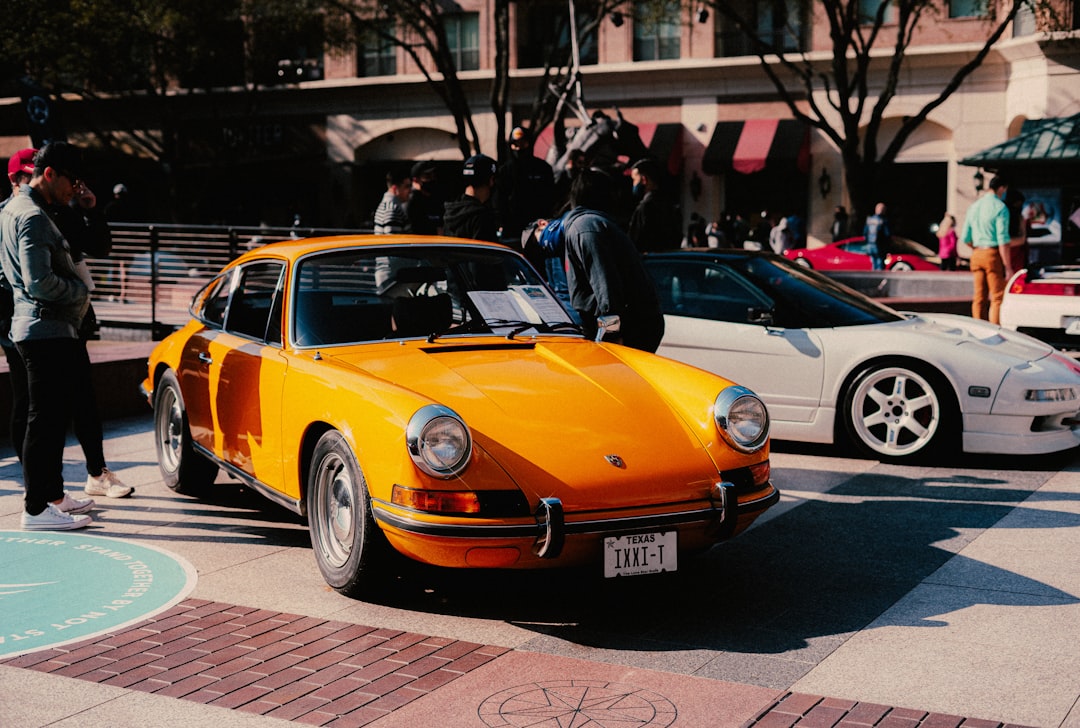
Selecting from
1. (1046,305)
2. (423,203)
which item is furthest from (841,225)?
(423,203)

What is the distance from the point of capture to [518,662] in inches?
177

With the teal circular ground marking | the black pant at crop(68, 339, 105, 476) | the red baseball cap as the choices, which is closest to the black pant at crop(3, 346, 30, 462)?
the black pant at crop(68, 339, 105, 476)

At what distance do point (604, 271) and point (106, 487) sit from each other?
3205 mm

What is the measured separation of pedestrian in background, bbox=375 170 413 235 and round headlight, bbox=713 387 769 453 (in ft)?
16.6

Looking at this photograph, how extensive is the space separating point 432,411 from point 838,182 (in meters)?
31.2

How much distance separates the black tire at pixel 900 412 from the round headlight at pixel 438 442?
4209 mm

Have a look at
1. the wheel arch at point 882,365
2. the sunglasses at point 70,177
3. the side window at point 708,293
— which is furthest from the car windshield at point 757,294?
the sunglasses at point 70,177

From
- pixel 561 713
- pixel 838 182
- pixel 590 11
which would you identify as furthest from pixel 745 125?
pixel 561 713

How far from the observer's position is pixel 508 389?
5320mm

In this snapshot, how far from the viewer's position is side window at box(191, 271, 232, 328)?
7160mm

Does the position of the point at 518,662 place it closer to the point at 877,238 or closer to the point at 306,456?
the point at 306,456

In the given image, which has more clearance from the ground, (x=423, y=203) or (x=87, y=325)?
(x=423, y=203)

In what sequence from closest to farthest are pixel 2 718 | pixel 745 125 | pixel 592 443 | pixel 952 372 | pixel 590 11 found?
1. pixel 2 718
2. pixel 592 443
3. pixel 952 372
4. pixel 590 11
5. pixel 745 125

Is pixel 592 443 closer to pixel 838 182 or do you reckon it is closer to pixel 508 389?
pixel 508 389
